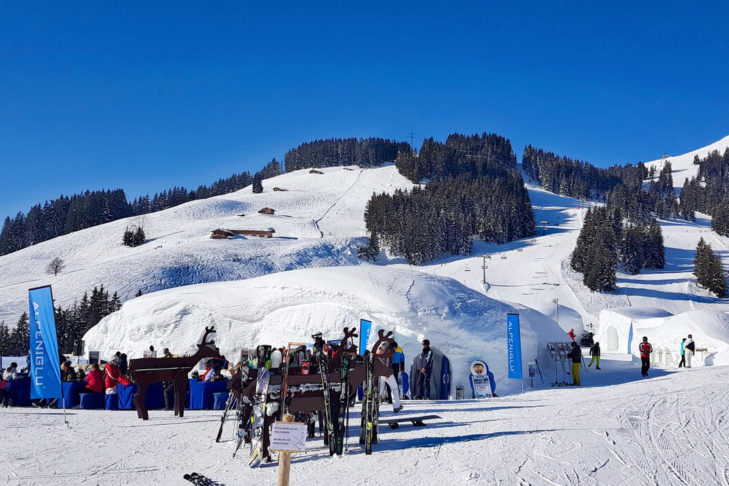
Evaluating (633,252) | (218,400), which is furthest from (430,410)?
(633,252)

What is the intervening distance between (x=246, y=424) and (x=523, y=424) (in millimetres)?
4632

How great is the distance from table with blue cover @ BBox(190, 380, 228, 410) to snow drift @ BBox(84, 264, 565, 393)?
569 centimetres

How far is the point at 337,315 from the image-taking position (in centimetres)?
1805

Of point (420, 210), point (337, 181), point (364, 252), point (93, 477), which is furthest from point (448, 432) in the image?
point (337, 181)

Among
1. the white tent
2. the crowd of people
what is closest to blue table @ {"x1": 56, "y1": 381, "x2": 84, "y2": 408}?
the crowd of people

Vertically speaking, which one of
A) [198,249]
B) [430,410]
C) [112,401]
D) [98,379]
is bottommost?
[430,410]

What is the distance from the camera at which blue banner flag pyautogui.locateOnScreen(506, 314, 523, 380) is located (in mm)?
15227

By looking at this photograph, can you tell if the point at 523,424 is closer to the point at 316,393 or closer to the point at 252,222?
the point at 316,393

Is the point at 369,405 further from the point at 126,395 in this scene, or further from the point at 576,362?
the point at 576,362

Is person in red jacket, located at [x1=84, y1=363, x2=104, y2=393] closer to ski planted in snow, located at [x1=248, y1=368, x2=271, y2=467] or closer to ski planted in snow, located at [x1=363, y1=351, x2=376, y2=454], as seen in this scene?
ski planted in snow, located at [x1=248, y1=368, x2=271, y2=467]

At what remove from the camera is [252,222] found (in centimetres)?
9281

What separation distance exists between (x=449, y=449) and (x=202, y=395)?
7515 mm

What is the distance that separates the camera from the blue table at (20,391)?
13469 millimetres

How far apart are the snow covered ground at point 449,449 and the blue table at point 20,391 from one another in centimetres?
265
